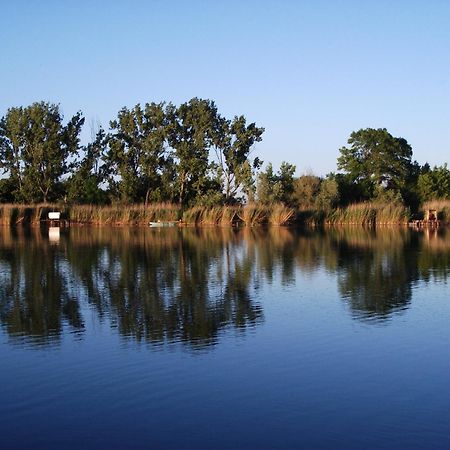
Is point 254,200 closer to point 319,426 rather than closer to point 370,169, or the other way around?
point 370,169

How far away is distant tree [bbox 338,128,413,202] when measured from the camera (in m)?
51.0

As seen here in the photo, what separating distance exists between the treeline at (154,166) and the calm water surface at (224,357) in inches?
1090

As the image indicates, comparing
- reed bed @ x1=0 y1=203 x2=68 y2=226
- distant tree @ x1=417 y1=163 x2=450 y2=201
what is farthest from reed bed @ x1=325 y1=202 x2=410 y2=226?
reed bed @ x1=0 y1=203 x2=68 y2=226

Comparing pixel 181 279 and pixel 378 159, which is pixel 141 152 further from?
pixel 181 279

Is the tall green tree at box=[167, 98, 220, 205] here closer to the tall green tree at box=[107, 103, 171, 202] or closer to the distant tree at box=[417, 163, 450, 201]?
the tall green tree at box=[107, 103, 171, 202]

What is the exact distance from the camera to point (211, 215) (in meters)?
42.7

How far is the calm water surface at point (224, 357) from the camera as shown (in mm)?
6570

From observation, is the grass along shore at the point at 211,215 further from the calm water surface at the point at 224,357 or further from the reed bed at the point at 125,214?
the calm water surface at the point at 224,357

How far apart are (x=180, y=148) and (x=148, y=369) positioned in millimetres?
38682

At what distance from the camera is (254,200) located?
146 feet

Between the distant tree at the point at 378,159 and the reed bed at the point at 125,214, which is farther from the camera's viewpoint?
the distant tree at the point at 378,159

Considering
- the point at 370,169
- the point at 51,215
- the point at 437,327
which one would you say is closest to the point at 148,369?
the point at 437,327

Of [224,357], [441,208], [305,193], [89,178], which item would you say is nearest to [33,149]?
[89,178]

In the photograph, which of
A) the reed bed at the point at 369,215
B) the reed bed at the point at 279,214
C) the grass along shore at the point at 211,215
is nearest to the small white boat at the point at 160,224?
the grass along shore at the point at 211,215
